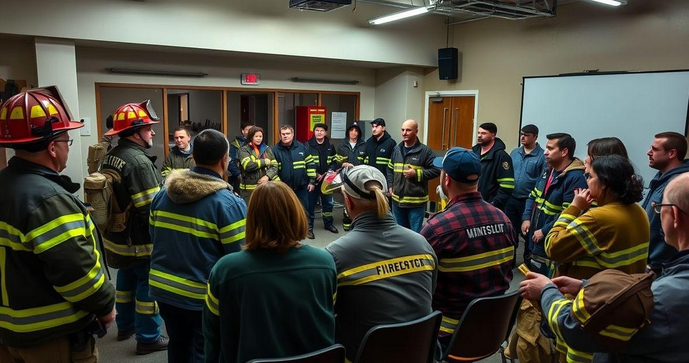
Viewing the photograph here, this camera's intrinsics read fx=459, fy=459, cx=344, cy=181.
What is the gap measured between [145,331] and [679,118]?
575 cm

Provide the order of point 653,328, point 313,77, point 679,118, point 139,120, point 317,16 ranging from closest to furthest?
point 653,328, point 139,120, point 679,118, point 317,16, point 313,77

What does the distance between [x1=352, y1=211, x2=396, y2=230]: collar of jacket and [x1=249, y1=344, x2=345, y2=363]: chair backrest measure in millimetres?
A: 448

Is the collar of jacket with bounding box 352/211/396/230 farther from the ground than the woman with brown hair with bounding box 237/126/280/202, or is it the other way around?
the collar of jacket with bounding box 352/211/396/230

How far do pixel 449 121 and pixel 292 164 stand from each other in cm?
337

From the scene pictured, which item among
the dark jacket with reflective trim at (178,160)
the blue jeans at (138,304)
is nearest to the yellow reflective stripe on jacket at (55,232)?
the blue jeans at (138,304)

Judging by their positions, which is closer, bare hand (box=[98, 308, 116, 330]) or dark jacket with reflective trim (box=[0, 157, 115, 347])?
dark jacket with reflective trim (box=[0, 157, 115, 347])

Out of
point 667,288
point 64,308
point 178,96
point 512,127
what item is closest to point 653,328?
point 667,288

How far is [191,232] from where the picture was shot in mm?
2105

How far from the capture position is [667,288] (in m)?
1.23

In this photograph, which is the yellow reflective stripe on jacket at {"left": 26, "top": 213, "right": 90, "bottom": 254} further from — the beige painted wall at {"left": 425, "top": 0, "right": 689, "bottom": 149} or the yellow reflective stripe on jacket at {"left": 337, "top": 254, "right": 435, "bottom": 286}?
the beige painted wall at {"left": 425, "top": 0, "right": 689, "bottom": 149}

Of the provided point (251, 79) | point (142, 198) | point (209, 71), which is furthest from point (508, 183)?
point (209, 71)

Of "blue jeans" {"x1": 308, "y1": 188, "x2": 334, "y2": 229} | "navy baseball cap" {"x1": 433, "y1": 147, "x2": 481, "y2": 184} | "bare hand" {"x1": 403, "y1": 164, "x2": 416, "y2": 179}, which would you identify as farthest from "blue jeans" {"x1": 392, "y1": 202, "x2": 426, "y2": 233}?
"navy baseball cap" {"x1": 433, "y1": 147, "x2": 481, "y2": 184}

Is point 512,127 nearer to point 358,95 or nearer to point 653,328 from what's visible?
point 358,95

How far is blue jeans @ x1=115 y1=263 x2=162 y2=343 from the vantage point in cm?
296
